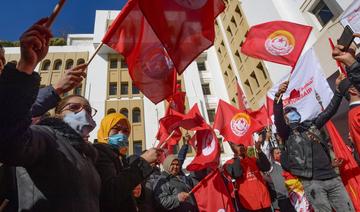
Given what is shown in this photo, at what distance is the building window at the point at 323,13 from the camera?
10259 millimetres

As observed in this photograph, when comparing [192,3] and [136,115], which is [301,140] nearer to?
[192,3]

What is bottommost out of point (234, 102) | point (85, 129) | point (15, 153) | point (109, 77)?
point (15, 153)

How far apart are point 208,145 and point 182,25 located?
2.98 m

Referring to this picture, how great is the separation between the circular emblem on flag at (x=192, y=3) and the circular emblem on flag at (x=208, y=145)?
297 centimetres

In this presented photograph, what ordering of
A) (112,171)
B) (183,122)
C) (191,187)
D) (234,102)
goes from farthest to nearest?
(234,102)
(183,122)
(191,187)
(112,171)

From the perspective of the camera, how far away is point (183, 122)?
5398 mm

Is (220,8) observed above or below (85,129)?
above

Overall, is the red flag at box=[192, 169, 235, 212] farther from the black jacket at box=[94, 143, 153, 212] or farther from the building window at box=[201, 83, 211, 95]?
the building window at box=[201, 83, 211, 95]

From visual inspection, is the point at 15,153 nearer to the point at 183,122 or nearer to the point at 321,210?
the point at 321,210

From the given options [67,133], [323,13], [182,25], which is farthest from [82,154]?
[323,13]

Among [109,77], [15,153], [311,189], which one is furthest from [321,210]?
[109,77]

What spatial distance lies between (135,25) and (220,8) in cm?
116

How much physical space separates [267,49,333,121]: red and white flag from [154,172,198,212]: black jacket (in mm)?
3741

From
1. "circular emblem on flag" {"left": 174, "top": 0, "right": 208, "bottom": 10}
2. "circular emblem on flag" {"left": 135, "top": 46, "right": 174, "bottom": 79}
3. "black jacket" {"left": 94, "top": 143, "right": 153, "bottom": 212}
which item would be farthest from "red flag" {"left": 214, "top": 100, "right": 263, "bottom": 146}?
"black jacket" {"left": 94, "top": 143, "right": 153, "bottom": 212}
